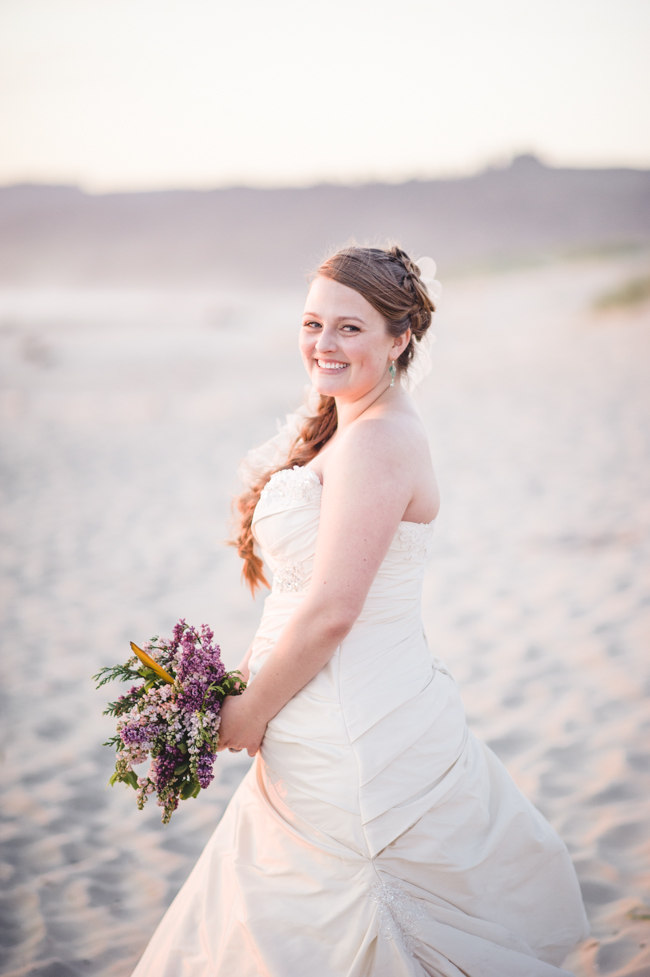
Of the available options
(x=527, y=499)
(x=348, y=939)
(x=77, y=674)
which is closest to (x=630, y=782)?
(x=348, y=939)

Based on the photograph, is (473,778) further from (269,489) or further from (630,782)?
(630,782)

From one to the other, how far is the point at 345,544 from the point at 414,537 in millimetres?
276

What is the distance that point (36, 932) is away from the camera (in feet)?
8.80

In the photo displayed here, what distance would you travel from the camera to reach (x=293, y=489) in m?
2.03

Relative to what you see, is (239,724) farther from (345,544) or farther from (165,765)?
(345,544)

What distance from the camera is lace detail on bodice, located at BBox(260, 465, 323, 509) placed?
2010 mm

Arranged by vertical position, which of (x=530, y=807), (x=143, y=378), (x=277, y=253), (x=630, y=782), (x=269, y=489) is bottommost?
(x=630, y=782)

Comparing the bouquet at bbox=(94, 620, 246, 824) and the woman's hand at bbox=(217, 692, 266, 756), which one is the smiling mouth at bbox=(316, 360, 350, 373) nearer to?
the bouquet at bbox=(94, 620, 246, 824)

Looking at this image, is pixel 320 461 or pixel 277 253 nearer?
pixel 320 461

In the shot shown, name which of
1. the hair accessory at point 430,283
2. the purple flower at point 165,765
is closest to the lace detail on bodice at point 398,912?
the purple flower at point 165,765

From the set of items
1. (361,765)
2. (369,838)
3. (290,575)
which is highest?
(290,575)

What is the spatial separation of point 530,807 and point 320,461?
1313mm

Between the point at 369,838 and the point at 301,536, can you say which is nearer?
the point at 369,838

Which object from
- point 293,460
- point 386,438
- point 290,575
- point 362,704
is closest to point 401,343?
point 386,438
